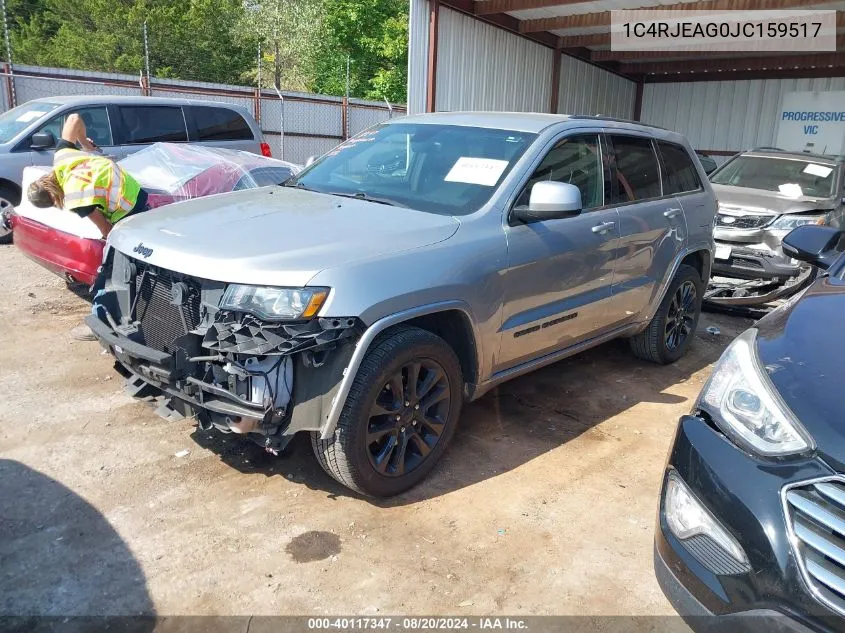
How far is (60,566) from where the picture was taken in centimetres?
288

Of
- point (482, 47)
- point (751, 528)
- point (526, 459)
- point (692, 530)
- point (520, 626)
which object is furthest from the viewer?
point (482, 47)

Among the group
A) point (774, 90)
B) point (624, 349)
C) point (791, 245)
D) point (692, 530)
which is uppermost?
point (774, 90)

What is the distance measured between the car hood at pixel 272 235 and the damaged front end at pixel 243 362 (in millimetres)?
122

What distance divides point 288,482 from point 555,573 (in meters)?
1.43

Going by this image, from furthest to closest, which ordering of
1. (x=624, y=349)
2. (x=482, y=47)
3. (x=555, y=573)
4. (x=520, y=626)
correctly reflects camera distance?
1. (x=482, y=47)
2. (x=624, y=349)
3. (x=555, y=573)
4. (x=520, y=626)

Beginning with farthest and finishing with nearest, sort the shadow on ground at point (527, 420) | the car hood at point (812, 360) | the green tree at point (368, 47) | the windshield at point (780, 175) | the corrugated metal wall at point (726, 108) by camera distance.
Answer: the green tree at point (368, 47) < the corrugated metal wall at point (726, 108) < the windshield at point (780, 175) < the shadow on ground at point (527, 420) < the car hood at point (812, 360)

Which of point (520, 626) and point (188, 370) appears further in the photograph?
point (188, 370)

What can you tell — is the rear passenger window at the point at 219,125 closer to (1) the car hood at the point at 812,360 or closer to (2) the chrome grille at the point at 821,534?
(1) the car hood at the point at 812,360

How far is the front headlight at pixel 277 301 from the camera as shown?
2908mm

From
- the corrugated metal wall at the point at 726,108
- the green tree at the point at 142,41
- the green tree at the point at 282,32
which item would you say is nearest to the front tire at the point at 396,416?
the corrugated metal wall at the point at 726,108

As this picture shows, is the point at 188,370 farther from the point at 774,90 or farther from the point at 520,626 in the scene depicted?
the point at 774,90

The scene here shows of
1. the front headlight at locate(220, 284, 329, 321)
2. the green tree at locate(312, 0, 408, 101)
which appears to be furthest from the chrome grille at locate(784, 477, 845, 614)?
the green tree at locate(312, 0, 408, 101)

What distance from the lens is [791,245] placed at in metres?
3.69

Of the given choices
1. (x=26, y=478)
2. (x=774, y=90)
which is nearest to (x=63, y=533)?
(x=26, y=478)
